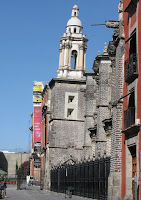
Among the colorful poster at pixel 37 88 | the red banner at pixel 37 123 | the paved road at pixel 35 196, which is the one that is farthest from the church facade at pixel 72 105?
the colorful poster at pixel 37 88

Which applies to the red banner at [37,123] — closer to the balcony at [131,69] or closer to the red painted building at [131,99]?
the red painted building at [131,99]

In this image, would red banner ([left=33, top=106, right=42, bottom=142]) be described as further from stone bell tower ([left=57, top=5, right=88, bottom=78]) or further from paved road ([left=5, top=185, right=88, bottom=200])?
paved road ([left=5, top=185, right=88, bottom=200])

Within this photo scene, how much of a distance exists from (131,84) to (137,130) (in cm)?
267

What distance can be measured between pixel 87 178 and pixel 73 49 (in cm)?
2955

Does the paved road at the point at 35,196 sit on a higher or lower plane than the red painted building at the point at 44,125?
lower

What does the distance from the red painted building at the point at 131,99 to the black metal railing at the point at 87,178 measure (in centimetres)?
410

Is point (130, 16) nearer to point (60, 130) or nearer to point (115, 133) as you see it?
point (115, 133)

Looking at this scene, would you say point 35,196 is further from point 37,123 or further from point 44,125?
point 37,123

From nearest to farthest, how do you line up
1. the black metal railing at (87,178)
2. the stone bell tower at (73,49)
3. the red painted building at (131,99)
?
the red painted building at (131,99)
the black metal railing at (87,178)
the stone bell tower at (73,49)

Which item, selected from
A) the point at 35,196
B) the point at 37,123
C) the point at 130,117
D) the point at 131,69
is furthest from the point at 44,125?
the point at 131,69

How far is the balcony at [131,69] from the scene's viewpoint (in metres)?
21.9

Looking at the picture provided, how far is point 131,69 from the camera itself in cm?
2228

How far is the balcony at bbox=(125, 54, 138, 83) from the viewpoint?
2189cm

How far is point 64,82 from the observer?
2216 inches
